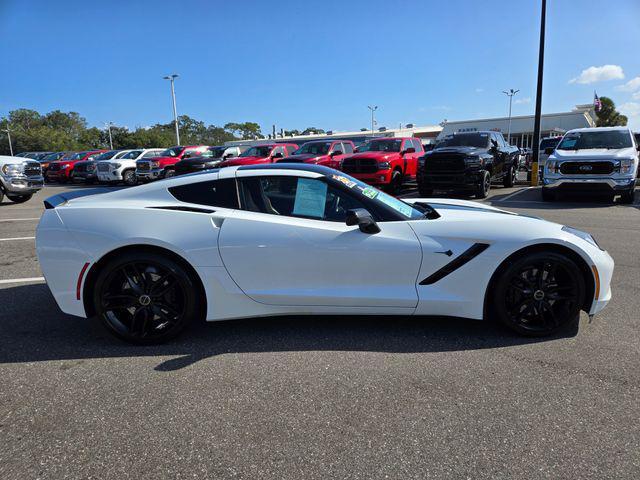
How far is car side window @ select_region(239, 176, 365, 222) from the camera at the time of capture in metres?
3.48

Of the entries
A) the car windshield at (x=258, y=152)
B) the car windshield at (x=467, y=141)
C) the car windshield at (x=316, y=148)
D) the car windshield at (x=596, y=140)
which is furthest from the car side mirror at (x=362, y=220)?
the car windshield at (x=258, y=152)

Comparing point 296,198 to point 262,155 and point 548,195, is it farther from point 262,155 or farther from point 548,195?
point 262,155

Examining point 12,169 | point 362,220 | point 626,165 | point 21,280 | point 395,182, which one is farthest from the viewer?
point 395,182

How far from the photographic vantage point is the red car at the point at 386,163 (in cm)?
1399

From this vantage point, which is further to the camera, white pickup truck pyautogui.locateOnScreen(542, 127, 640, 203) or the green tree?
the green tree

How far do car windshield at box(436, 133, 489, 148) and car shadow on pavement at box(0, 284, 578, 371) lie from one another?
36.5ft

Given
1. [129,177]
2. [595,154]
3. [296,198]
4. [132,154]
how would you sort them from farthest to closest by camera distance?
[132,154]
[129,177]
[595,154]
[296,198]

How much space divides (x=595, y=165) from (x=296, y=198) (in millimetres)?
10206

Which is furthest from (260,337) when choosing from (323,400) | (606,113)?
(606,113)

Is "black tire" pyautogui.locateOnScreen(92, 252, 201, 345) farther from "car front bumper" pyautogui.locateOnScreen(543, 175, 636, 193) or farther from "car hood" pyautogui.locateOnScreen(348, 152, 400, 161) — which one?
"car hood" pyautogui.locateOnScreen(348, 152, 400, 161)

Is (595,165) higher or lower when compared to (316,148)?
lower

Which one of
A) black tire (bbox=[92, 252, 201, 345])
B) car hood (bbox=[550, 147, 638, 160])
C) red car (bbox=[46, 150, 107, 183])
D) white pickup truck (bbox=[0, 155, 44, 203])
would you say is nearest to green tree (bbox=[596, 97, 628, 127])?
car hood (bbox=[550, 147, 638, 160])

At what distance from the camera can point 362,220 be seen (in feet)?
Result: 10.6

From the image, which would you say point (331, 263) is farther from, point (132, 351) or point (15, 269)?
point (15, 269)
